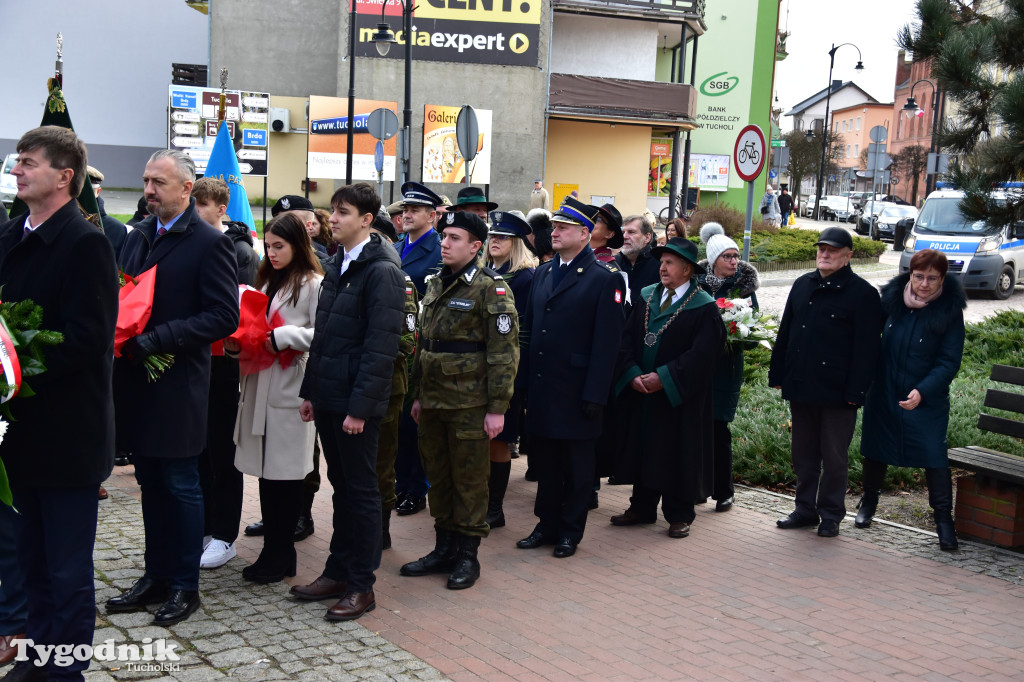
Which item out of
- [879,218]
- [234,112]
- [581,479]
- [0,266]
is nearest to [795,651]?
[581,479]

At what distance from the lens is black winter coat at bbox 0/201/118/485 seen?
3.85 m

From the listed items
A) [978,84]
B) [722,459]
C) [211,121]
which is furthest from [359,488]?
[211,121]

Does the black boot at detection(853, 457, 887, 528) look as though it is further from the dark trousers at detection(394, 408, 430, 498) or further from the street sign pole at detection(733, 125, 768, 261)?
the street sign pole at detection(733, 125, 768, 261)

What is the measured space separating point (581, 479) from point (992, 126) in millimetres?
4486

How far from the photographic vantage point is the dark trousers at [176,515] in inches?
193

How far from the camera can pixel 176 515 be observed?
4918mm

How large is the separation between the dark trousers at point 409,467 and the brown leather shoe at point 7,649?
3.15 m

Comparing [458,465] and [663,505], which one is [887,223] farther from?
[458,465]

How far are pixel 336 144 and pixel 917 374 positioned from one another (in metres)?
27.4

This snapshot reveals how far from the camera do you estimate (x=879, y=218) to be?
3875cm

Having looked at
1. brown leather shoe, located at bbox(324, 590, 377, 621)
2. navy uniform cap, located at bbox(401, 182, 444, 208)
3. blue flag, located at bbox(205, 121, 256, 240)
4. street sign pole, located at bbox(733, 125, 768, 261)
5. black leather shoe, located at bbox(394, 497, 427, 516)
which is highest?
street sign pole, located at bbox(733, 125, 768, 261)

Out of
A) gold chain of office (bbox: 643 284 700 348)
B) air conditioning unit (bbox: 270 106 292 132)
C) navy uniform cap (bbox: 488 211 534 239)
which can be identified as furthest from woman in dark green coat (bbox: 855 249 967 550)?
air conditioning unit (bbox: 270 106 292 132)

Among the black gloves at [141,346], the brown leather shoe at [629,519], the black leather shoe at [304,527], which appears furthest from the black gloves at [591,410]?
the black gloves at [141,346]

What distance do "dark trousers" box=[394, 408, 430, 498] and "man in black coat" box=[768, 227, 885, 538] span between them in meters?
2.61
